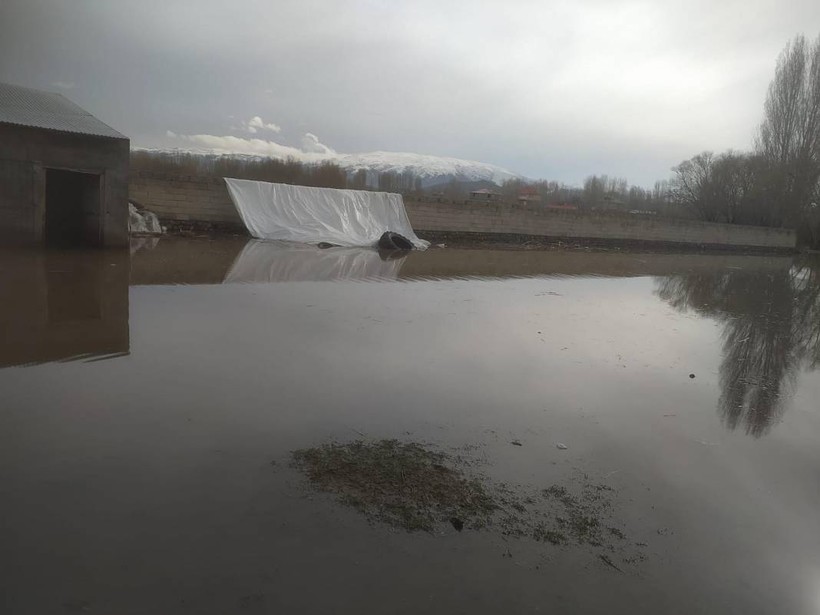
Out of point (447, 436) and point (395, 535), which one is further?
point (447, 436)

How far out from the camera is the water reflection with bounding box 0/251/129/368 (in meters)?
4.77

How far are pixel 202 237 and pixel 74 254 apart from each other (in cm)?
610

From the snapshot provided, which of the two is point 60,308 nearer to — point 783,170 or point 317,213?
point 317,213

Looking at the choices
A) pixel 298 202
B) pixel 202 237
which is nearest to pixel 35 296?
pixel 202 237

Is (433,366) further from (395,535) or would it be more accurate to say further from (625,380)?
(395,535)

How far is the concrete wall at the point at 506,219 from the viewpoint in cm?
1659

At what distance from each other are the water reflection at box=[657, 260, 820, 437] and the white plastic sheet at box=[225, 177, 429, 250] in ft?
30.6

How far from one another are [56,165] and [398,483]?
1085 centimetres

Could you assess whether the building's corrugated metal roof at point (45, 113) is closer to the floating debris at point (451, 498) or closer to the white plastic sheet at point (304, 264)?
the white plastic sheet at point (304, 264)

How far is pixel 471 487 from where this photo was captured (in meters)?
2.99

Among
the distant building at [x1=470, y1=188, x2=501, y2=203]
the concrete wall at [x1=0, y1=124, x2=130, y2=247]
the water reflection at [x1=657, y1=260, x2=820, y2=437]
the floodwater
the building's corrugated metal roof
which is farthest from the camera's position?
the distant building at [x1=470, y1=188, x2=501, y2=203]

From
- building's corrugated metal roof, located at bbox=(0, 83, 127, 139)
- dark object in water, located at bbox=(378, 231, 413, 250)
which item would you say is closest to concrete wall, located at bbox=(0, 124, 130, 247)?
building's corrugated metal roof, located at bbox=(0, 83, 127, 139)

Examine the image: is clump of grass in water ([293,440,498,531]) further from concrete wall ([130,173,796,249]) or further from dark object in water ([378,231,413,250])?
dark object in water ([378,231,413,250])

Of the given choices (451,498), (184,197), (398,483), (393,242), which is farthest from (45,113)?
(451,498)
